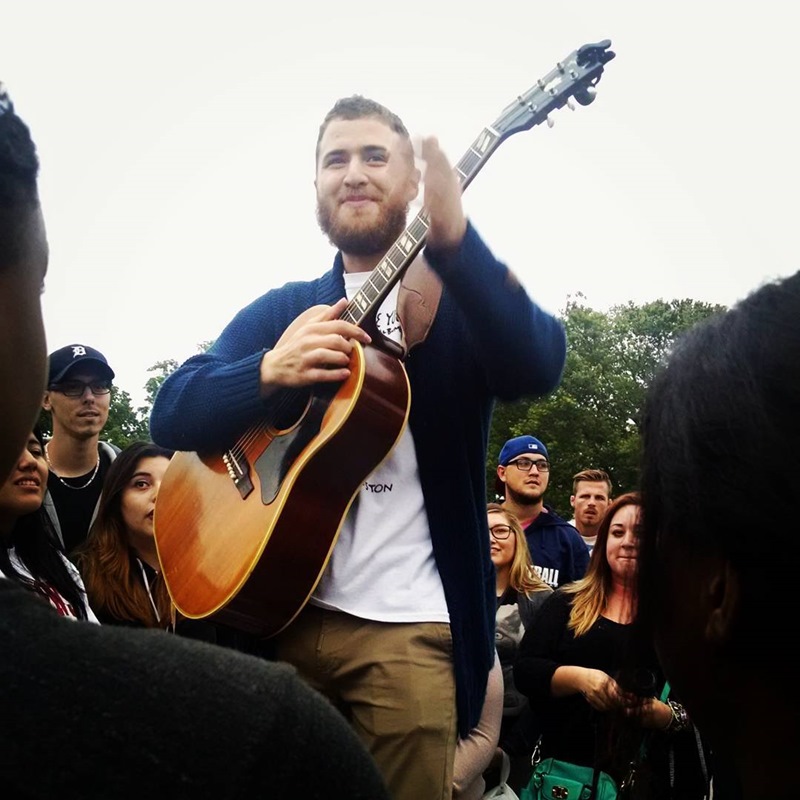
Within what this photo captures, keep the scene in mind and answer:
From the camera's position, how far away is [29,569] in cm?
297

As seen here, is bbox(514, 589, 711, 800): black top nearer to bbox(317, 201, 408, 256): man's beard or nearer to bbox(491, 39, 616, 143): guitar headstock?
bbox(317, 201, 408, 256): man's beard

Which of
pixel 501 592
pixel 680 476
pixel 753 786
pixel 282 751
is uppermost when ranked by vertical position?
pixel 680 476

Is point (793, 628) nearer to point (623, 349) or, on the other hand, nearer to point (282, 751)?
point (282, 751)

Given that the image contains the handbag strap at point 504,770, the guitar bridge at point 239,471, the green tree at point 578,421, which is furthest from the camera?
the green tree at point 578,421

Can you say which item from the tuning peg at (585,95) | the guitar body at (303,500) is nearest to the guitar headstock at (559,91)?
the tuning peg at (585,95)

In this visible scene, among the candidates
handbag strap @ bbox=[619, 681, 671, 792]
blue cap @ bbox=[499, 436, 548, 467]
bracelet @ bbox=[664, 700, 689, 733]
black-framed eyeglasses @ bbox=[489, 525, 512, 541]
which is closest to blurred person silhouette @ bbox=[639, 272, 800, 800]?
handbag strap @ bbox=[619, 681, 671, 792]

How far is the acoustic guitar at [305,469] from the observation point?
2256 millimetres

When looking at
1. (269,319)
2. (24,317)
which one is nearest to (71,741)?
(24,317)

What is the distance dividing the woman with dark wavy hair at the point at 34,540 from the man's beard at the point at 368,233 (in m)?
1.27

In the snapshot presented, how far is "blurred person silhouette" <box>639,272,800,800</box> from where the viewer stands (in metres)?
0.93

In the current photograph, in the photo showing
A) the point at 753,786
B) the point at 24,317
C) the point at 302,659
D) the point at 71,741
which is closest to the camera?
the point at 71,741

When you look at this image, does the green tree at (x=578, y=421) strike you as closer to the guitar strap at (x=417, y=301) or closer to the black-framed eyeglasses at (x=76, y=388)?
the black-framed eyeglasses at (x=76, y=388)

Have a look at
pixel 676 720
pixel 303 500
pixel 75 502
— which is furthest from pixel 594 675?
pixel 75 502

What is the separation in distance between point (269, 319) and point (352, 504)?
0.67 meters
